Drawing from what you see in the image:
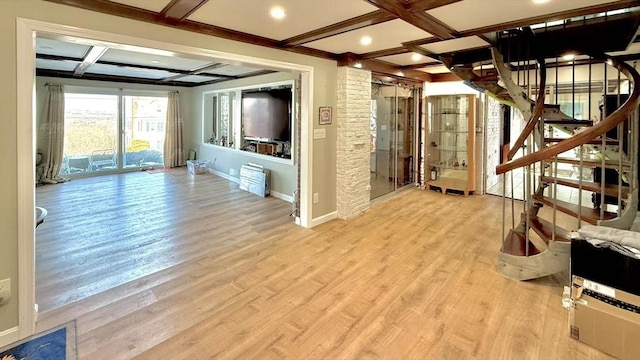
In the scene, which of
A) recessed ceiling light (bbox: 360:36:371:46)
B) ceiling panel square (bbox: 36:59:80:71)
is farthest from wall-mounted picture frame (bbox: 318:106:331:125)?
ceiling panel square (bbox: 36:59:80:71)

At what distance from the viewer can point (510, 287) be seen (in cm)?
285

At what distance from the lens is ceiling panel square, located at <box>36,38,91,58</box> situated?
440cm

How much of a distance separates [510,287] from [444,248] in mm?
943

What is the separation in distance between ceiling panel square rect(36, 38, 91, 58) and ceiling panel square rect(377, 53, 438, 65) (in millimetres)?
4310

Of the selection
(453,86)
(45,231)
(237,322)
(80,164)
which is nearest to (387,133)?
(453,86)

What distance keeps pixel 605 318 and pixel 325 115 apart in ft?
11.6

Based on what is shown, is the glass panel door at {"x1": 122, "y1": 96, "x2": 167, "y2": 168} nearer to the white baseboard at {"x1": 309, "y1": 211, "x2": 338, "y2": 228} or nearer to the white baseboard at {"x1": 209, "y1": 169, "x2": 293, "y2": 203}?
the white baseboard at {"x1": 209, "y1": 169, "x2": 293, "y2": 203}

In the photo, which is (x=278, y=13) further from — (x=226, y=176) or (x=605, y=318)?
(x=226, y=176)

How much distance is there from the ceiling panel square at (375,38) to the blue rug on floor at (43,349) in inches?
140

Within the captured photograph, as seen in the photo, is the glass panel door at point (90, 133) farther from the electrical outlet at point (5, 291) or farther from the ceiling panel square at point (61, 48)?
the electrical outlet at point (5, 291)

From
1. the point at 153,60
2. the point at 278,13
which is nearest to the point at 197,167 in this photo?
the point at 153,60

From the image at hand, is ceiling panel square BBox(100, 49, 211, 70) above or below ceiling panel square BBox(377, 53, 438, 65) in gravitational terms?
above

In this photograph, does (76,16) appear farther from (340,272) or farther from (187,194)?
(187,194)

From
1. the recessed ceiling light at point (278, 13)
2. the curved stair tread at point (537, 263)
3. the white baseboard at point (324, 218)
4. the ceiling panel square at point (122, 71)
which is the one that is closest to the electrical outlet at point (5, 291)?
the recessed ceiling light at point (278, 13)
